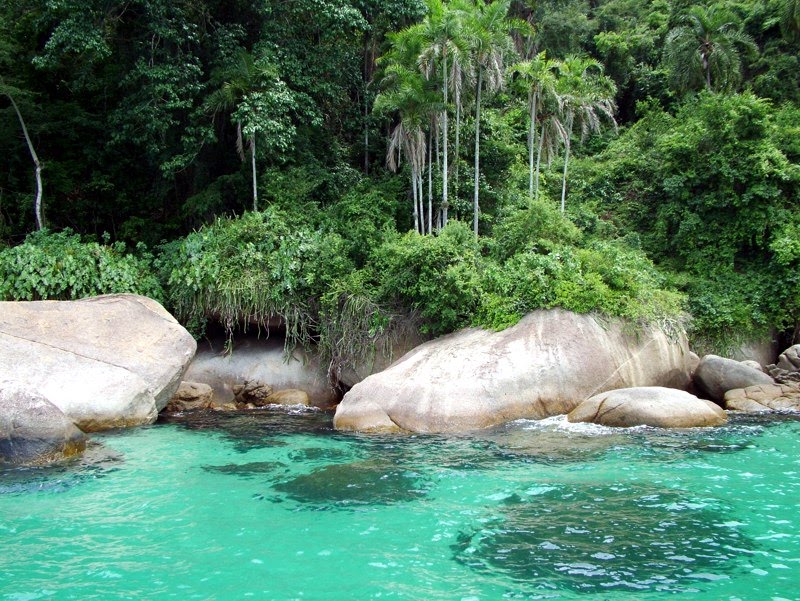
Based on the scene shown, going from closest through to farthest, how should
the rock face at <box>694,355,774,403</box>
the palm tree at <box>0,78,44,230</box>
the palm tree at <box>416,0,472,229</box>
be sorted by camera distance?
1. the rock face at <box>694,355,774,403</box>
2. the palm tree at <box>416,0,472,229</box>
3. the palm tree at <box>0,78,44,230</box>

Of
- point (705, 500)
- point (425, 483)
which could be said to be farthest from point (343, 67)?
point (705, 500)

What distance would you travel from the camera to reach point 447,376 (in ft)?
41.4

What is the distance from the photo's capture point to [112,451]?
10500 mm

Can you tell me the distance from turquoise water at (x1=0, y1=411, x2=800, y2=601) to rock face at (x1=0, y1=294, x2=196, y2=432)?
1363mm

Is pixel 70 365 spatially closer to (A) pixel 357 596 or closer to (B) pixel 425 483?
(B) pixel 425 483

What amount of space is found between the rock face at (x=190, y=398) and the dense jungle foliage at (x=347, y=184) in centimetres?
170

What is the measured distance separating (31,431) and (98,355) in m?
3.27

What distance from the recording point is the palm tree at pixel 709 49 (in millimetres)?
28953

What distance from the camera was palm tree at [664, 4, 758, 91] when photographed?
2895 centimetres

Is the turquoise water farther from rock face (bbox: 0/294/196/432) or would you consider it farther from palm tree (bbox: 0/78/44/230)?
palm tree (bbox: 0/78/44/230)

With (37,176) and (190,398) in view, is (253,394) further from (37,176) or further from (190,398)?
(37,176)

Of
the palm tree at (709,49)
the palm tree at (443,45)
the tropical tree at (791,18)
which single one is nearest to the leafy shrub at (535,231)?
the palm tree at (443,45)

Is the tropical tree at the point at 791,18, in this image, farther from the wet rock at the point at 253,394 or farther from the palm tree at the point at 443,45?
the wet rock at the point at 253,394

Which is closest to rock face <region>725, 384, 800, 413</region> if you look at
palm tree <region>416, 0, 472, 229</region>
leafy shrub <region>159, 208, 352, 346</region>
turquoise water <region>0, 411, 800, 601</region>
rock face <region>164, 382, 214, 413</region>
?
turquoise water <region>0, 411, 800, 601</region>
